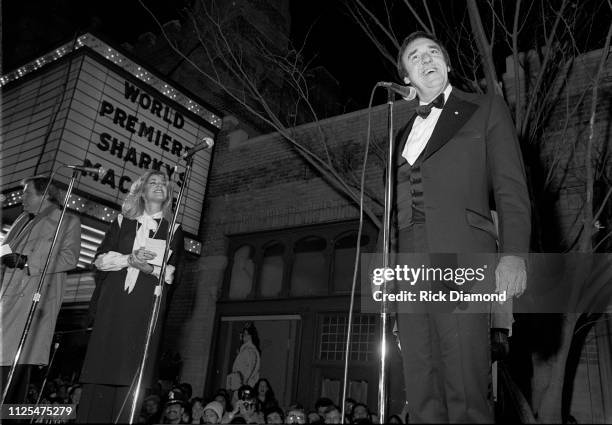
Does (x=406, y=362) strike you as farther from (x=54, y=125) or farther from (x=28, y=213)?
(x=54, y=125)

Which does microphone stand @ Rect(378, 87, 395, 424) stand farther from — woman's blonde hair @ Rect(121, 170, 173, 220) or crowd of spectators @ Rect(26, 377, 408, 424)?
crowd of spectators @ Rect(26, 377, 408, 424)

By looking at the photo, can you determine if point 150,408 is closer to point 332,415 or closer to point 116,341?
point 332,415

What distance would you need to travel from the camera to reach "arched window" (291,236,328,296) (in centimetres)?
919

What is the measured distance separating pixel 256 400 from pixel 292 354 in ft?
5.15

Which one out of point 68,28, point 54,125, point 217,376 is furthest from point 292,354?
point 68,28

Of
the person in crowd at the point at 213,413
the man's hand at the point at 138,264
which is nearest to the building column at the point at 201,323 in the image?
the person in crowd at the point at 213,413

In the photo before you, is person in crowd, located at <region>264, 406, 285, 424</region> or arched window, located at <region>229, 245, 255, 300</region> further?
arched window, located at <region>229, 245, 255, 300</region>

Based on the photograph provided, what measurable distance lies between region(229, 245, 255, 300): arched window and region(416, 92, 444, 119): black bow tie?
7.38 metres

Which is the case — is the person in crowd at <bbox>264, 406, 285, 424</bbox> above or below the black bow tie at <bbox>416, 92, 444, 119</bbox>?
below

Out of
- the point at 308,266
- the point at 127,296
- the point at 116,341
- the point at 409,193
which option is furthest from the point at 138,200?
the point at 308,266

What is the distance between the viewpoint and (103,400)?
352 centimetres

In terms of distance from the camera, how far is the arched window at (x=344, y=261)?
873cm

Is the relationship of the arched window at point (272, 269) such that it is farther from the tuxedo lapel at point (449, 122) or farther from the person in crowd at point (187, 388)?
the tuxedo lapel at point (449, 122)

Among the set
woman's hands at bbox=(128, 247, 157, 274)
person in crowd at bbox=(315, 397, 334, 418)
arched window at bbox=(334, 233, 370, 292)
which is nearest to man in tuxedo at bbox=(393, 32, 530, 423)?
woman's hands at bbox=(128, 247, 157, 274)
